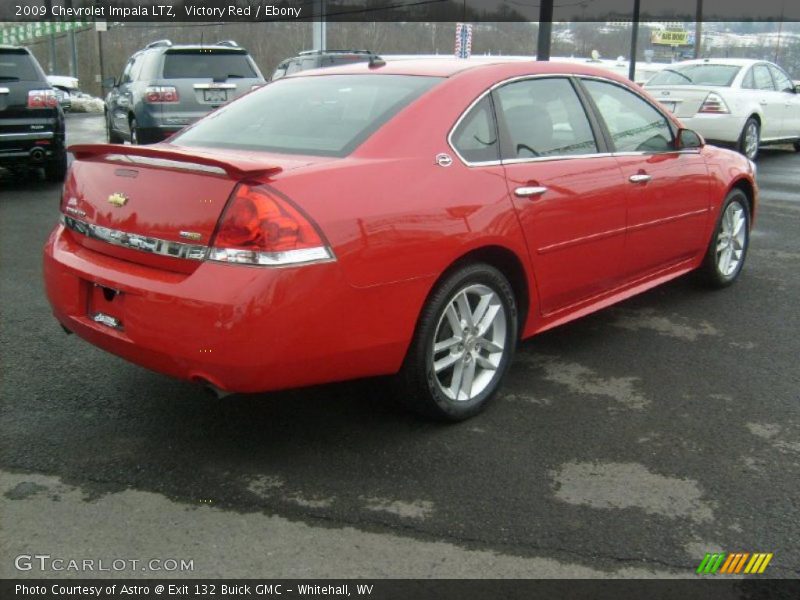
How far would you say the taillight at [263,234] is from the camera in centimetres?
290

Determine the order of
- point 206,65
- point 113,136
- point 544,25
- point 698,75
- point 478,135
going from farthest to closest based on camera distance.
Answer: point 544,25 → point 113,136 → point 698,75 → point 206,65 → point 478,135

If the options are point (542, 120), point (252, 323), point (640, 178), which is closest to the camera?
point (252, 323)

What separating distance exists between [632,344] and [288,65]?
13332 millimetres

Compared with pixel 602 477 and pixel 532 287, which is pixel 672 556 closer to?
pixel 602 477

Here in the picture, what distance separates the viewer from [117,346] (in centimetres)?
321

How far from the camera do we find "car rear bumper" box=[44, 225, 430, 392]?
2.89m

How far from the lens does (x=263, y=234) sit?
2.90 meters

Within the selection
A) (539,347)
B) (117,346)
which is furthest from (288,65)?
(117,346)

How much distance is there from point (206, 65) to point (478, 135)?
9.21 meters

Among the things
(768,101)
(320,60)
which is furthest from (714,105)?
(320,60)

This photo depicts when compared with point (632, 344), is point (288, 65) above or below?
above

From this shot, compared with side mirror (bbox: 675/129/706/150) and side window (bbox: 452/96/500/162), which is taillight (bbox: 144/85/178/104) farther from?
side window (bbox: 452/96/500/162)

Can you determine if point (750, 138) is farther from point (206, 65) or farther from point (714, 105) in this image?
point (206, 65)

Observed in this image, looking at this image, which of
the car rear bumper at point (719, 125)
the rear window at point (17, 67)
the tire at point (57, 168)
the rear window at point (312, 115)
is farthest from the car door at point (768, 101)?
the rear window at point (312, 115)
